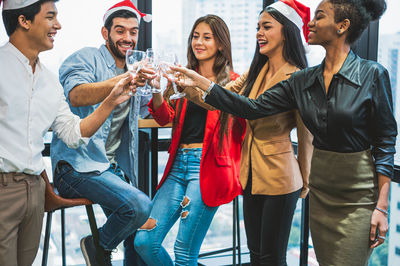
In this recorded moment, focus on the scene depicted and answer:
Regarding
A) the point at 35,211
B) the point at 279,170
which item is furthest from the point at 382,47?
the point at 35,211

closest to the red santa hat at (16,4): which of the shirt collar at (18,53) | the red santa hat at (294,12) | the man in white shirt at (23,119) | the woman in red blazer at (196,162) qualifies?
the man in white shirt at (23,119)

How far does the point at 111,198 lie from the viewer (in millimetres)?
2031

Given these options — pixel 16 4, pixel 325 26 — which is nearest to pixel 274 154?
pixel 325 26

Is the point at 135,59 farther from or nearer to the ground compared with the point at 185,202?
farther from the ground

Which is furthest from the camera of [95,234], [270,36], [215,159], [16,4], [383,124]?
[215,159]

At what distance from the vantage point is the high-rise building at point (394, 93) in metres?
2.26

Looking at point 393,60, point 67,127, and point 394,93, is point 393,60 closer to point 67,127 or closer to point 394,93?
point 394,93

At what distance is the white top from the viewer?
1581 millimetres

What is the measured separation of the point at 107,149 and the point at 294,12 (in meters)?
1.19

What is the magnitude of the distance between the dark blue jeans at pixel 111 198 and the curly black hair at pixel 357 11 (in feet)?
4.02

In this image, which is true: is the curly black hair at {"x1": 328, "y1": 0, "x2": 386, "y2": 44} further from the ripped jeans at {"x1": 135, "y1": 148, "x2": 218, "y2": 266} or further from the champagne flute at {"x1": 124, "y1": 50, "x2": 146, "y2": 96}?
the ripped jeans at {"x1": 135, "y1": 148, "x2": 218, "y2": 266}

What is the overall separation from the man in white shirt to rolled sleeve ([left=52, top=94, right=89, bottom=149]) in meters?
0.09

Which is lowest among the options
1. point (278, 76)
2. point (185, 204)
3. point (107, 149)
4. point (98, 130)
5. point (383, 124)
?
point (185, 204)

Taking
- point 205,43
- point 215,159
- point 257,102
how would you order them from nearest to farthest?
point 257,102 → point 215,159 → point 205,43
